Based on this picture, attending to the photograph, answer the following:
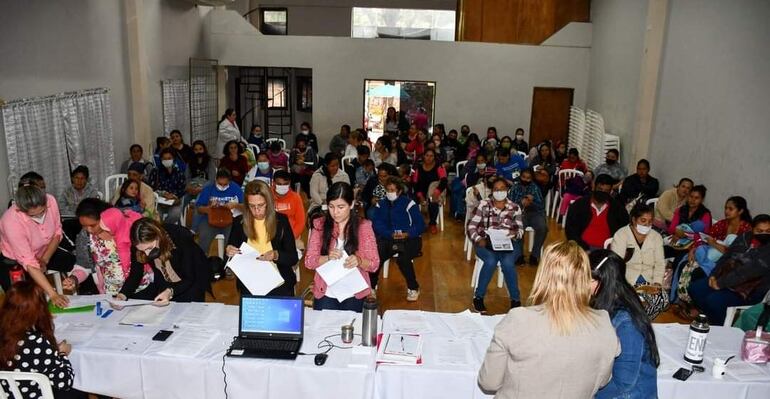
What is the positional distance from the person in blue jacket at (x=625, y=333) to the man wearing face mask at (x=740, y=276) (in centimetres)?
259

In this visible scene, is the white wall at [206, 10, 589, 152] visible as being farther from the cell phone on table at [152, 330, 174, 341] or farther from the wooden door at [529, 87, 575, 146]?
the cell phone on table at [152, 330, 174, 341]

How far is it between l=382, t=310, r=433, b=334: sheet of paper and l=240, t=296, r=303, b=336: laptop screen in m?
0.54

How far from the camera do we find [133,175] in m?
6.69

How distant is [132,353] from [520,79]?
1075 cm

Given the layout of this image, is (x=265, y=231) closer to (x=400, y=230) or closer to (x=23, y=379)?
(x=23, y=379)

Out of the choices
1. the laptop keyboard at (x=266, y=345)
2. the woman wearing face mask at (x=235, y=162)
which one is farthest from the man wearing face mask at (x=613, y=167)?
the laptop keyboard at (x=266, y=345)

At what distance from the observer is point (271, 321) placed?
3.39 meters

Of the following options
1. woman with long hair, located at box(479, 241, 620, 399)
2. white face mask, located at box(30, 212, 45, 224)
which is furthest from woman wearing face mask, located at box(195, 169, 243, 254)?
woman with long hair, located at box(479, 241, 620, 399)

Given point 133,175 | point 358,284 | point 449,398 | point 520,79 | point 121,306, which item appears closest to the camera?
point 449,398

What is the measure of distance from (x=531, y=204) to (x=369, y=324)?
409cm

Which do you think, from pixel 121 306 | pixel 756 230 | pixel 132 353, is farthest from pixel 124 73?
pixel 756 230

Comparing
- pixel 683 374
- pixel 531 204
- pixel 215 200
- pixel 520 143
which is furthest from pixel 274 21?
pixel 683 374

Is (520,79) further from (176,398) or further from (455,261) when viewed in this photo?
(176,398)

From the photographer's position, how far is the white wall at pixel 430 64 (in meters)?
12.5
